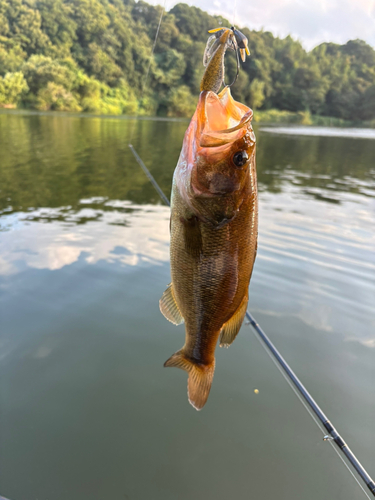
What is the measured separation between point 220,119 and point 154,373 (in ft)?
9.79

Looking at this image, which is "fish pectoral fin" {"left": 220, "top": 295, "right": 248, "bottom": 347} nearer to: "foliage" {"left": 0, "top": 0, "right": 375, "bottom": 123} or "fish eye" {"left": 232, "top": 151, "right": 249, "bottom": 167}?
"fish eye" {"left": 232, "top": 151, "right": 249, "bottom": 167}

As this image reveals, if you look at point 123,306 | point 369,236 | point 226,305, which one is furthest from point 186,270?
point 369,236

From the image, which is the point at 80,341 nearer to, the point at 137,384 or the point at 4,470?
the point at 137,384

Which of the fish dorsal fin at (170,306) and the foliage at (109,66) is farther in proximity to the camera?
the foliage at (109,66)

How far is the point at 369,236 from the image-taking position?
864 centimetres

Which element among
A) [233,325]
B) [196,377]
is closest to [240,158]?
[233,325]

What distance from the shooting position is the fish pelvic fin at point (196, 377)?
74.4 inches

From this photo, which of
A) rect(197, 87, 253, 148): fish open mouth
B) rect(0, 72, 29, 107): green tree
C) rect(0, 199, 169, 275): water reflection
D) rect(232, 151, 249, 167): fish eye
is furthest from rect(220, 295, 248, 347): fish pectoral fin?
rect(0, 72, 29, 107): green tree

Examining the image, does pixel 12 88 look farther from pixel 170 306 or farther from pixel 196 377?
pixel 196 377

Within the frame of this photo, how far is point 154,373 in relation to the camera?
12.5 feet

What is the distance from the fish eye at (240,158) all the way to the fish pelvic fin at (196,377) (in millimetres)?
1106

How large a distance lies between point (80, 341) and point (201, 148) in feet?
11.1

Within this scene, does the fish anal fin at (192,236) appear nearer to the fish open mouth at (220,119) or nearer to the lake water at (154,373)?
the fish open mouth at (220,119)

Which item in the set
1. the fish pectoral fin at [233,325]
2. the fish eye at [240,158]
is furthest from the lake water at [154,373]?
the fish eye at [240,158]
